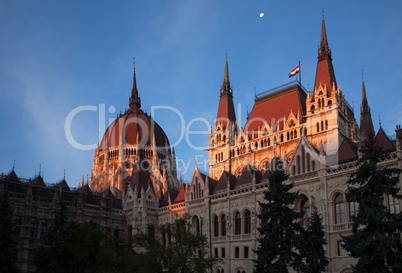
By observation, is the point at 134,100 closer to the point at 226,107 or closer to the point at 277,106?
the point at 226,107

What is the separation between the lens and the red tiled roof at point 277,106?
2133 inches

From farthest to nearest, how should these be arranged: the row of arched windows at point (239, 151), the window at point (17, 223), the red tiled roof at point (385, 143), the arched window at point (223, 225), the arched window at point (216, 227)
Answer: the row of arched windows at point (239, 151)
the window at point (17, 223)
the arched window at point (216, 227)
the arched window at point (223, 225)
the red tiled roof at point (385, 143)

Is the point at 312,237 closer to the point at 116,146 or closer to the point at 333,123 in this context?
the point at 333,123

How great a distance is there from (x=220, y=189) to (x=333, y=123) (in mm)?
13830

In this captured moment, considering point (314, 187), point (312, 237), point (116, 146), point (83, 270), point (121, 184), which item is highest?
point (116, 146)

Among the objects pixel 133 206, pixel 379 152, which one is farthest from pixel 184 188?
pixel 379 152

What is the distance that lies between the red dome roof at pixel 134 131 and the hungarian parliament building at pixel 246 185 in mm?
22249

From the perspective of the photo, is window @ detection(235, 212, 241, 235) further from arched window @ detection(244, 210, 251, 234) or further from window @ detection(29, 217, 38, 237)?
window @ detection(29, 217, 38, 237)

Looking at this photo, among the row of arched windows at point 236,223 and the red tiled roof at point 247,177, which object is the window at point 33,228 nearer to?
the row of arched windows at point 236,223

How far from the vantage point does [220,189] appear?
4669 centimetres

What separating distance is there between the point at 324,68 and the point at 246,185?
17741 millimetres

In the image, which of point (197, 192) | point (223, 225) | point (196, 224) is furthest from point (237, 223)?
point (197, 192)

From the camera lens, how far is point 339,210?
34.8 m

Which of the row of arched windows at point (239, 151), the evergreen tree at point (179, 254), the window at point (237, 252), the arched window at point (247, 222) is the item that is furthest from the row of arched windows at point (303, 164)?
the row of arched windows at point (239, 151)
